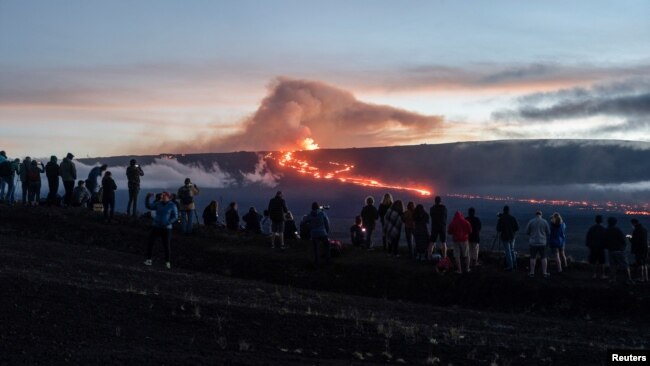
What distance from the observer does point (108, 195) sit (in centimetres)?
3406

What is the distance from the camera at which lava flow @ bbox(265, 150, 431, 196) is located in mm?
170250

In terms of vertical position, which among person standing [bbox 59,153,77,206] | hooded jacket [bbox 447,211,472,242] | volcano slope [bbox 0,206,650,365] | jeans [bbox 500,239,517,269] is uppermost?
person standing [bbox 59,153,77,206]

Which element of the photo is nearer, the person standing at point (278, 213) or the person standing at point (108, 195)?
the person standing at point (278, 213)

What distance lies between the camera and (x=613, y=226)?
1101 inches

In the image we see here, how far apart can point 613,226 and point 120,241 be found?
17375mm

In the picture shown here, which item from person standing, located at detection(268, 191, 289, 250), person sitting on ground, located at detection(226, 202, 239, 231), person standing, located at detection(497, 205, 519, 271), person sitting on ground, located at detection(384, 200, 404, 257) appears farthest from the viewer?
person sitting on ground, located at detection(226, 202, 239, 231)

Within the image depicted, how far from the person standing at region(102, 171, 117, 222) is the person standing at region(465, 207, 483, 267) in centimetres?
1330

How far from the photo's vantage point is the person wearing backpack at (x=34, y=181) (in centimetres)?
3575

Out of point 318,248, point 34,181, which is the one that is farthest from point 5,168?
point 318,248

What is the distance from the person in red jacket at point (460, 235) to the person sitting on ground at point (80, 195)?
16620 millimetres

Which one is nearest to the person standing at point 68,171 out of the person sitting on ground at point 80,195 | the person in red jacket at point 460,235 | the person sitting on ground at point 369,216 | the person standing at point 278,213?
the person sitting on ground at point 80,195

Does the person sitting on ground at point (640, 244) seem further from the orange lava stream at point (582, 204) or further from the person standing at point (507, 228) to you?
the orange lava stream at point (582, 204)

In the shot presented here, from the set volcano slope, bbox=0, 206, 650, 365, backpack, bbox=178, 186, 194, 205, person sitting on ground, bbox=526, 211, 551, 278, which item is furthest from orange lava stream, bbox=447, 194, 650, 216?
person sitting on ground, bbox=526, 211, 551, 278

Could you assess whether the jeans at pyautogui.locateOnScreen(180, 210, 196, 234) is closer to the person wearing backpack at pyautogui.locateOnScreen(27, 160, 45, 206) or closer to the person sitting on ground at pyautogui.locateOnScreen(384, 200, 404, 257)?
the person wearing backpack at pyautogui.locateOnScreen(27, 160, 45, 206)
